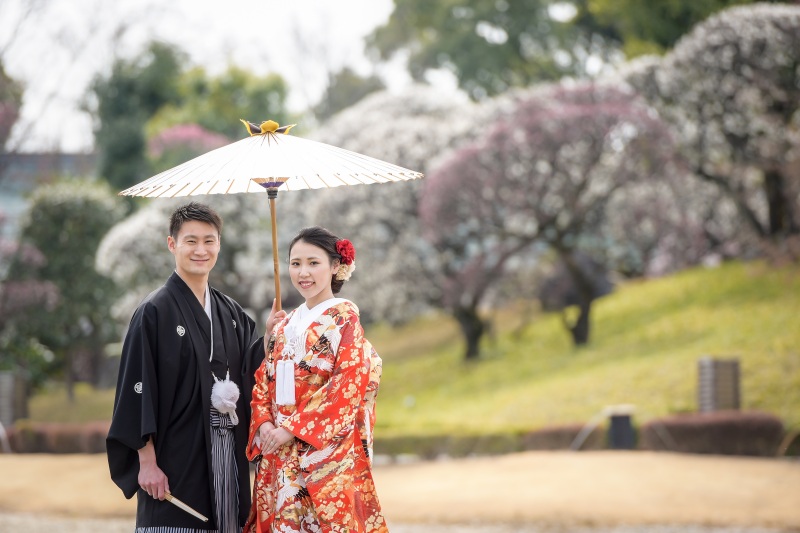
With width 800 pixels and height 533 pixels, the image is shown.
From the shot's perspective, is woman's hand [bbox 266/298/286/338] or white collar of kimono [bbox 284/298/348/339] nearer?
white collar of kimono [bbox 284/298/348/339]

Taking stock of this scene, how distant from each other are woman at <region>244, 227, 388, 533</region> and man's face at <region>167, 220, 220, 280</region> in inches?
12.1

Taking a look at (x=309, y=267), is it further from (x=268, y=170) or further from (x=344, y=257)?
(x=268, y=170)

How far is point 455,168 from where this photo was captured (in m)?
18.4

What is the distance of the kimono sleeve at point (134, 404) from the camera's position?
396 cm

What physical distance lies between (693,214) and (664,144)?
240 centimetres

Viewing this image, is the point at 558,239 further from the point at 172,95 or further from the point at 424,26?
the point at 424,26

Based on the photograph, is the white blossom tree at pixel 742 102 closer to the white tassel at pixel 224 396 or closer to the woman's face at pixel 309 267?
the woman's face at pixel 309 267

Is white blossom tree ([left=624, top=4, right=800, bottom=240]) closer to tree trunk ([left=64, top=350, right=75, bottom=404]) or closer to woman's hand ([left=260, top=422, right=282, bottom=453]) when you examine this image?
tree trunk ([left=64, top=350, right=75, bottom=404])

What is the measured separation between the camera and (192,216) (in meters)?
4.10

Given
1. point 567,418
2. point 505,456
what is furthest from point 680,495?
point 567,418

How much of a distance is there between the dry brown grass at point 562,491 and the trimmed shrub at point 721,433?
0.40 metres

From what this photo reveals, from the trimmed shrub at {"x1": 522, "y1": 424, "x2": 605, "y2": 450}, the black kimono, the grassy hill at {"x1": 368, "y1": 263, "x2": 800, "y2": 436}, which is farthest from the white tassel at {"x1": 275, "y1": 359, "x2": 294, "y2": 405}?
the grassy hill at {"x1": 368, "y1": 263, "x2": 800, "y2": 436}

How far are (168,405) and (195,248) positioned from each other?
22.8 inches

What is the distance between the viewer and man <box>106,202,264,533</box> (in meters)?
4.00
